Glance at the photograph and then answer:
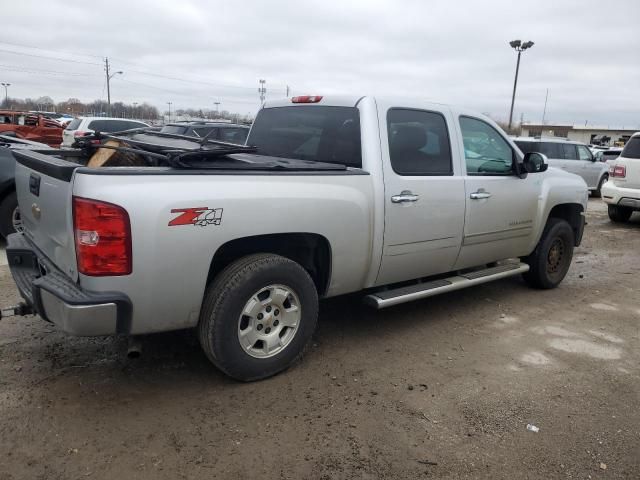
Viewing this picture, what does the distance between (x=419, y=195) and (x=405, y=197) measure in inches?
6.2

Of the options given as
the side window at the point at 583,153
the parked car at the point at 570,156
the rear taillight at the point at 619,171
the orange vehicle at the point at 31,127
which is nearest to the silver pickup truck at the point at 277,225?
the rear taillight at the point at 619,171

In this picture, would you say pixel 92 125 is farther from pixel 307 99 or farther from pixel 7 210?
pixel 307 99

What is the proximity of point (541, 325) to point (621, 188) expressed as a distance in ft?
23.6

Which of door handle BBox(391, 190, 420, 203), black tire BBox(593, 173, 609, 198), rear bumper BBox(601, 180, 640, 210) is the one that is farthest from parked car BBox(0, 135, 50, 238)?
black tire BBox(593, 173, 609, 198)

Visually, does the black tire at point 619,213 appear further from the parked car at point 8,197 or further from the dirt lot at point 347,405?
the parked car at point 8,197

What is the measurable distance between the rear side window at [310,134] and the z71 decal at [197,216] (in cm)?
135

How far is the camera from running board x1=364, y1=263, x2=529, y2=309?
405 centimetres

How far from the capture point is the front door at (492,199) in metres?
4.64

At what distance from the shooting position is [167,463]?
2682mm

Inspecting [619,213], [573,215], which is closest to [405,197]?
[573,215]

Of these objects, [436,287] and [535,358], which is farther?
[436,287]

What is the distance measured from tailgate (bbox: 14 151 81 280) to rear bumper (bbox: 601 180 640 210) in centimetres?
1040

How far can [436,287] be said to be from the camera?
4453 millimetres

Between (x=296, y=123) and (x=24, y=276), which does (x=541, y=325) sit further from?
(x=24, y=276)
